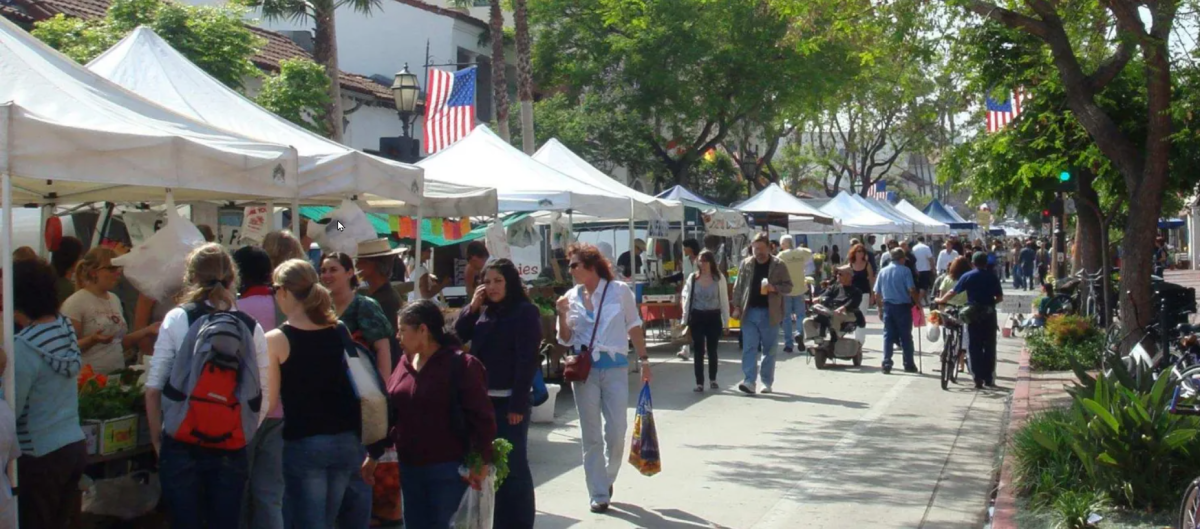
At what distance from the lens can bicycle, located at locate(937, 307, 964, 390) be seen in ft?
47.7

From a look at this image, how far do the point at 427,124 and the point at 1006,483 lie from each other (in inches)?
602

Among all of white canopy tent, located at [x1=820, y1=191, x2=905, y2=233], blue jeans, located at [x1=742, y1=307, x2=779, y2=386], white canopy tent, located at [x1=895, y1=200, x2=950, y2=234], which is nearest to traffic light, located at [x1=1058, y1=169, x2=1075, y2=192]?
blue jeans, located at [x1=742, y1=307, x2=779, y2=386]

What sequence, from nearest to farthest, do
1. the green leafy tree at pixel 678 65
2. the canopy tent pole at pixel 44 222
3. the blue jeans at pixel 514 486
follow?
the blue jeans at pixel 514 486 → the canopy tent pole at pixel 44 222 → the green leafy tree at pixel 678 65

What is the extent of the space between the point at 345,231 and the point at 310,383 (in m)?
4.06

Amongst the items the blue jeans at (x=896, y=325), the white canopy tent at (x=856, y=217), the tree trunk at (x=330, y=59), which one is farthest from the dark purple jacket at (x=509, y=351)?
the white canopy tent at (x=856, y=217)

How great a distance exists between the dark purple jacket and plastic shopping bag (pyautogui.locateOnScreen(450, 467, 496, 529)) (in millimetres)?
953

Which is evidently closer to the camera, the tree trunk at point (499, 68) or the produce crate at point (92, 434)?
the produce crate at point (92, 434)

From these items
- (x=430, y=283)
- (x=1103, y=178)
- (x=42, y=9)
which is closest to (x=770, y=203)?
(x=1103, y=178)

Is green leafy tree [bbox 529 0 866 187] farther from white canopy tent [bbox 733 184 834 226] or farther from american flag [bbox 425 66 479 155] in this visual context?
american flag [bbox 425 66 479 155]

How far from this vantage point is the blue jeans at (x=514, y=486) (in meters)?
6.71

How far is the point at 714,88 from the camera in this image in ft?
113

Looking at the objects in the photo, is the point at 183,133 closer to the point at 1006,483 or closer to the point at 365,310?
the point at 365,310

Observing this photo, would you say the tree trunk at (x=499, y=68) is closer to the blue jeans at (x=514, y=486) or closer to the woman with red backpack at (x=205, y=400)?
the blue jeans at (x=514, y=486)

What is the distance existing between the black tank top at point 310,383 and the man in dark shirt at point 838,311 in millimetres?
11796
